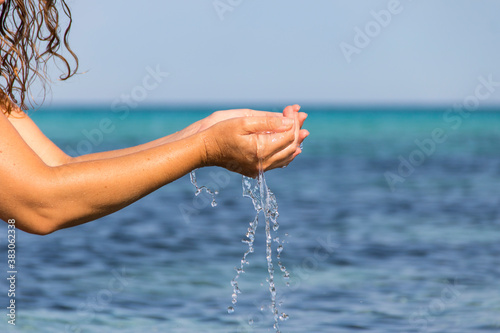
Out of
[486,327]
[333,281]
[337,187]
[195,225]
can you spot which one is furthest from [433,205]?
[486,327]

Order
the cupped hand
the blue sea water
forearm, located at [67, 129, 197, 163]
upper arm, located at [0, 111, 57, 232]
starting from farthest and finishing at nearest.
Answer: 1. the blue sea water
2. forearm, located at [67, 129, 197, 163]
3. the cupped hand
4. upper arm, located at [0, 111, 57, 232]

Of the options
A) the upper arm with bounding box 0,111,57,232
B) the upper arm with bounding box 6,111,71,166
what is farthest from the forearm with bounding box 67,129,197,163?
the upper arm with bounding box 0,111,57,232

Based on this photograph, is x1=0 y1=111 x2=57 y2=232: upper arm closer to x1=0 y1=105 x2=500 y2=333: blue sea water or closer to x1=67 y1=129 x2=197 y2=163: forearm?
x1=67 y1=129 x2=197 y2=163: forearm

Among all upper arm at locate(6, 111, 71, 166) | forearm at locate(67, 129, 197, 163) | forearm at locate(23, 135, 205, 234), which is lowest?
forearm at locate(23, 135, 205, 234)

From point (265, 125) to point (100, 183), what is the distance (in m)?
0.49

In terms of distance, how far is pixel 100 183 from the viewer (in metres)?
1.70

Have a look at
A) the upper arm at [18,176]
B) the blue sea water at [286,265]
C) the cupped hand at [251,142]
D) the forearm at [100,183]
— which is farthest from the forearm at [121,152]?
the blue sea water at [286,265]

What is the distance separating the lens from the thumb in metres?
1.91

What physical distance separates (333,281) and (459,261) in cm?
186

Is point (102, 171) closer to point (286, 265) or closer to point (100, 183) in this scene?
A: point (100, 183)

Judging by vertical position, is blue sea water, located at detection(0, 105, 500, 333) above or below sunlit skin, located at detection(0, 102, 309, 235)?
above

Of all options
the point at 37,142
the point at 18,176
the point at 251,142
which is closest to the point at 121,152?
the point at 37,142

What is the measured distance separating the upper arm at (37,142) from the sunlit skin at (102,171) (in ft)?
1.73

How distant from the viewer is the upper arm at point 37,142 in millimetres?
2326
